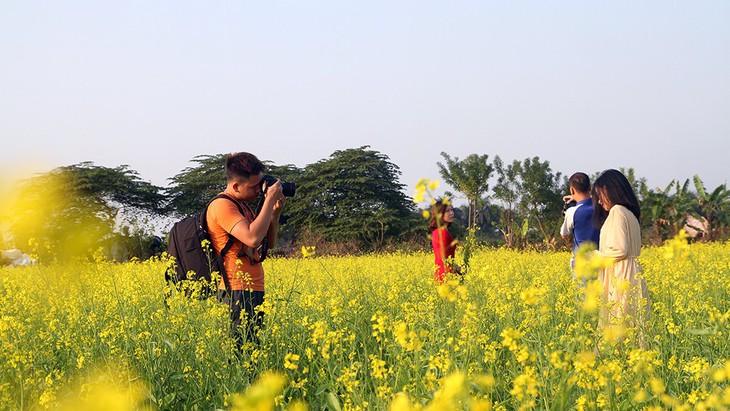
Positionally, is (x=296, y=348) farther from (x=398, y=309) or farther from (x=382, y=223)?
(x=382, y=223)

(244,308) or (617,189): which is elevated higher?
(617,189)

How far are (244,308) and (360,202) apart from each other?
2928cm

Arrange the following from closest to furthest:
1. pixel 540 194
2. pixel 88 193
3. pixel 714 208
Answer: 1. pixel 714 208
2. pixel 540 194
3. pixel 88 193

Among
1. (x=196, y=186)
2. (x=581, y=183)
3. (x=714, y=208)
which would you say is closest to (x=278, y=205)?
(x=581, y=183)

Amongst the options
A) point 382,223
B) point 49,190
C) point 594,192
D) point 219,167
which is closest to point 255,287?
point 594,192

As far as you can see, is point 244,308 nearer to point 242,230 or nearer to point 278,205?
point 242,230

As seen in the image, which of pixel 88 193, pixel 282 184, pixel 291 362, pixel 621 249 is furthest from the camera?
pixel 88 193

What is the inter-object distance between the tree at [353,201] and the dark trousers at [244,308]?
24.9 metres

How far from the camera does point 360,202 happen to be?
32.8 meters

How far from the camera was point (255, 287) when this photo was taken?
3611mm

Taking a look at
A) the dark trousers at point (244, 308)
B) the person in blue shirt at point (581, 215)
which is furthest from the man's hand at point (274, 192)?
the person in blue shirt at point (581, 215)

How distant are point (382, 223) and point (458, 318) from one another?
2583 cm

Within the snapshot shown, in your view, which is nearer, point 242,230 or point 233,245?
point 242,230

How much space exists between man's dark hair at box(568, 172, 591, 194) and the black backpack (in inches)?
117
